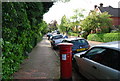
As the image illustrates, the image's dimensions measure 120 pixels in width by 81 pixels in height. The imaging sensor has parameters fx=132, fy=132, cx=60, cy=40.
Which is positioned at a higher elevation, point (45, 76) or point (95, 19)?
point (95, 19)

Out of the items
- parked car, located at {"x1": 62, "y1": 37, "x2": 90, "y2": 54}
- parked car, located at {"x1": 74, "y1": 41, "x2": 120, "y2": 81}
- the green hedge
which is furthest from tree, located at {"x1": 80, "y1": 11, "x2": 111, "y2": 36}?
parked car, located at {"x1": 74, "y1": 41, "x2": 120, "y2": 81}

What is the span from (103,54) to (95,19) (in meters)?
23.3

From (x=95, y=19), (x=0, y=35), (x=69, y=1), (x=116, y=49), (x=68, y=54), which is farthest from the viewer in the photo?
(x=95, y=19)

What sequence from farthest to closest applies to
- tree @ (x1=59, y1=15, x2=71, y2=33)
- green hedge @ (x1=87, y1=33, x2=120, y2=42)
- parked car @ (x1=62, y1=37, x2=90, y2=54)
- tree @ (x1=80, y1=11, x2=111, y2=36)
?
1. tree @ (x1=59, y1=15, x2=71, y2=33)
2. tree @ (x1=80, y1=11, x2=111, y2=36)
3. green hedge @ (x1=87, y1=33, x2=120, y2=42)
4. parked car @ (x1=62, y1=37, x2=90, y2=54)

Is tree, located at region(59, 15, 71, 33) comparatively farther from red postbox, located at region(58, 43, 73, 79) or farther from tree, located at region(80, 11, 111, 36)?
red postbox, located at region(58, 43, 73, 79)

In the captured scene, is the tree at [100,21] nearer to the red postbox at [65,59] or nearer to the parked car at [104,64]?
the red postbox at [65,59]

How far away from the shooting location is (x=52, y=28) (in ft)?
315

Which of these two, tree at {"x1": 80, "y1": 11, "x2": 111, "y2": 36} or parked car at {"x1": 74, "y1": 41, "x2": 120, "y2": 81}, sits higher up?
tree at {"x1": 80, "y1": 11, "x2": 111, "y2": 36}

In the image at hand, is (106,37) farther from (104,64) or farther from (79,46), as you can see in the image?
(104,64)

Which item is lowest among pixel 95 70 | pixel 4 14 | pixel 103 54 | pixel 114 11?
pixel 95 70

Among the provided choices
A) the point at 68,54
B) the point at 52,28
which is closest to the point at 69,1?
the point at 68,54

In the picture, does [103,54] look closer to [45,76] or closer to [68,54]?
[68,54]

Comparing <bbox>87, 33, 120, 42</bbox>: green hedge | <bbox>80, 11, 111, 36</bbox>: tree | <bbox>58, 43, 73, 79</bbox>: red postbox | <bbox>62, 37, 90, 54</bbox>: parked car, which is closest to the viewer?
<bbox>58, 43, 73, 79</bbox>: red postbox

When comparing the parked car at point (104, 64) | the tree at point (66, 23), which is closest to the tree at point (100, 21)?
the tree at point (66, 23)
